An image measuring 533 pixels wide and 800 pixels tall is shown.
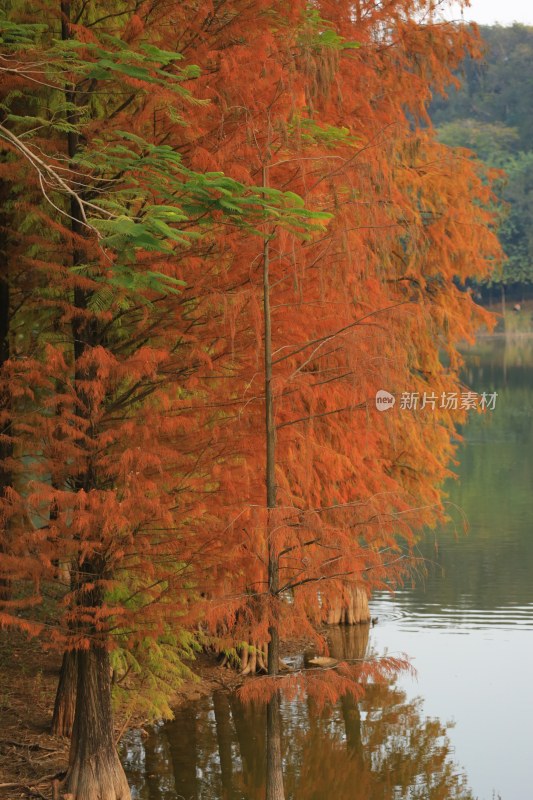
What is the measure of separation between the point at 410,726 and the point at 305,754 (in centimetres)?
155

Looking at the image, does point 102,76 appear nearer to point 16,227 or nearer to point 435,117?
point 16,227

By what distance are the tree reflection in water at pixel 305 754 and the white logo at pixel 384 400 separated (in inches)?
135

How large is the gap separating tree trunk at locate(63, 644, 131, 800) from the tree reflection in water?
121 centimetres

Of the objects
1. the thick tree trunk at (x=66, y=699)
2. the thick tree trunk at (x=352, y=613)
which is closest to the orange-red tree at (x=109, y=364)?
the thick tree trunk at (x=66, y=699)

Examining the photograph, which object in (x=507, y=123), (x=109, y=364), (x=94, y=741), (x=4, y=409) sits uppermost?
(x=507, y=123)

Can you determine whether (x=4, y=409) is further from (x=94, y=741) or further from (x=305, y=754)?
(x=305, y=754)

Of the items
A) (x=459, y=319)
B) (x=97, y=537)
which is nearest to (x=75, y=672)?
(x=97, y=537)

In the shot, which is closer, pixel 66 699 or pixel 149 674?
pixel 66 699

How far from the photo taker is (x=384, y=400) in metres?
8.80

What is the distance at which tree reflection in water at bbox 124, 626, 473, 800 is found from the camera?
1057 cm

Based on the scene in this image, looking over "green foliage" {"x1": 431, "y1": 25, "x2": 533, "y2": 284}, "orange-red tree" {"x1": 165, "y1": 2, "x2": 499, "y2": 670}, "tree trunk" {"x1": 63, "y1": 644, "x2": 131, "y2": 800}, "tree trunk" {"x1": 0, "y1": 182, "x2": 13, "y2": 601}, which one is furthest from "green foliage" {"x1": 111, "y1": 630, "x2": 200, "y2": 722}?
"green foliage" {"x1": 431, "y1": 25, "x2": 533, "y2": 284}

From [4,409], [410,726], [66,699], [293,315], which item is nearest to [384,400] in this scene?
[293,315]

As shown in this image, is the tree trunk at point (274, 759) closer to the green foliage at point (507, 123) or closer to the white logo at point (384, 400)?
the white logo at point (384, 400)

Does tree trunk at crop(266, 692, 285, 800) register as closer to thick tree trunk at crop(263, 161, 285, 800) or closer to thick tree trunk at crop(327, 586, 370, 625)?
thick tree trunk at crop(263, 161, 285, 800)
